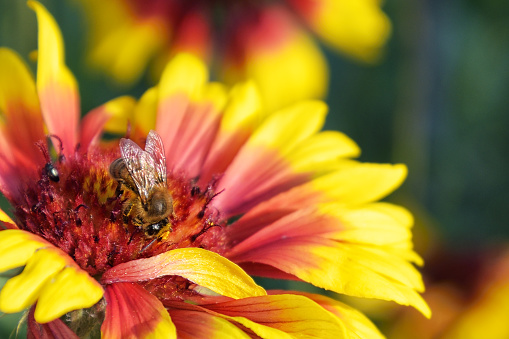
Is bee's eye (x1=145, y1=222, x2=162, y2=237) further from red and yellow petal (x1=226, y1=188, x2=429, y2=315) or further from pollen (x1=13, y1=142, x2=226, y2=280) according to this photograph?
red and yellow petal (x1=226, y1=188, x2=429, y2=315)

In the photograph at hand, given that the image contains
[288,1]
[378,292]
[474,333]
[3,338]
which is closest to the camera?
[378,292]

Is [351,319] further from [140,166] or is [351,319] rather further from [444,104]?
[444,104]

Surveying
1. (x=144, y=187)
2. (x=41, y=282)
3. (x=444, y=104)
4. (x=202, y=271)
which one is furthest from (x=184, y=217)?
(x=444, y=104)

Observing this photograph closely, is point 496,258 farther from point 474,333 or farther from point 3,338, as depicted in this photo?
point 3,338

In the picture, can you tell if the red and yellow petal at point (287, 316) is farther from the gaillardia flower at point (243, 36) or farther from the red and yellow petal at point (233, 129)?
the gaillardia flower at point (243, 36)

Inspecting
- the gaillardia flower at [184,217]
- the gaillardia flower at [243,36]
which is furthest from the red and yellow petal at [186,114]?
the gaillardia flower at [243,36]

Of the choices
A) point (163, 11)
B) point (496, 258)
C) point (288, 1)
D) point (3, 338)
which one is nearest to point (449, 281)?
point (496, 258)
